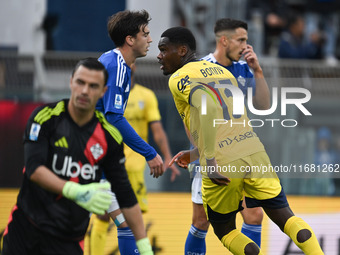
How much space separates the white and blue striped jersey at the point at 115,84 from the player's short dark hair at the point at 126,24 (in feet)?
0.66

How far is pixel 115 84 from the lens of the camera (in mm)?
5891

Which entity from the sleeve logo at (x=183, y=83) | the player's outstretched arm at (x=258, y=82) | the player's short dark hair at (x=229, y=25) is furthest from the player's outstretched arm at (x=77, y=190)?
the player's short dark hair at (x=229, y=25)

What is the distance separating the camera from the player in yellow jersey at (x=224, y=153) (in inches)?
217

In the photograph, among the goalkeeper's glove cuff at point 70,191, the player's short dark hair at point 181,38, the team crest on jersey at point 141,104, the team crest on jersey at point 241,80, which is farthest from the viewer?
the team crest on jersey at point 141,104

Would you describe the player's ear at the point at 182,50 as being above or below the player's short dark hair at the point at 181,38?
below

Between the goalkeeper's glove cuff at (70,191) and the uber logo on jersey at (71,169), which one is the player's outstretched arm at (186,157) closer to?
the uber logo on jersey at (71,169)

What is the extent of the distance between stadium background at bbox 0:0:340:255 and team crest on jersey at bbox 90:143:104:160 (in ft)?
13.3

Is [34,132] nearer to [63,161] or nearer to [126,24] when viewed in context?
[63,161]

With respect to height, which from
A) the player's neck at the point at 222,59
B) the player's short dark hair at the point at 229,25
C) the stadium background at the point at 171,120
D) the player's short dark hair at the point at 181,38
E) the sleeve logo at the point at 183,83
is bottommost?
the stadium background at the point at 171,120

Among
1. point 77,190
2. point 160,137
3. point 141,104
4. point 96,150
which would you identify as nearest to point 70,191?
point 77,190

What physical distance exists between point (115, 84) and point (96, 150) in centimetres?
142

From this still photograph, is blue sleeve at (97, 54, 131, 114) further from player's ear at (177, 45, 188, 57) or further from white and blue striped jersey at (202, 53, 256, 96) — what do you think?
white and blue striped jersey at (202, 53, 256, 96)

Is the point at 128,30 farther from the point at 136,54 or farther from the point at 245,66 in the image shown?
the point at 245,66

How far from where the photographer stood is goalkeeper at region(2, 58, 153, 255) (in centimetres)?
444
